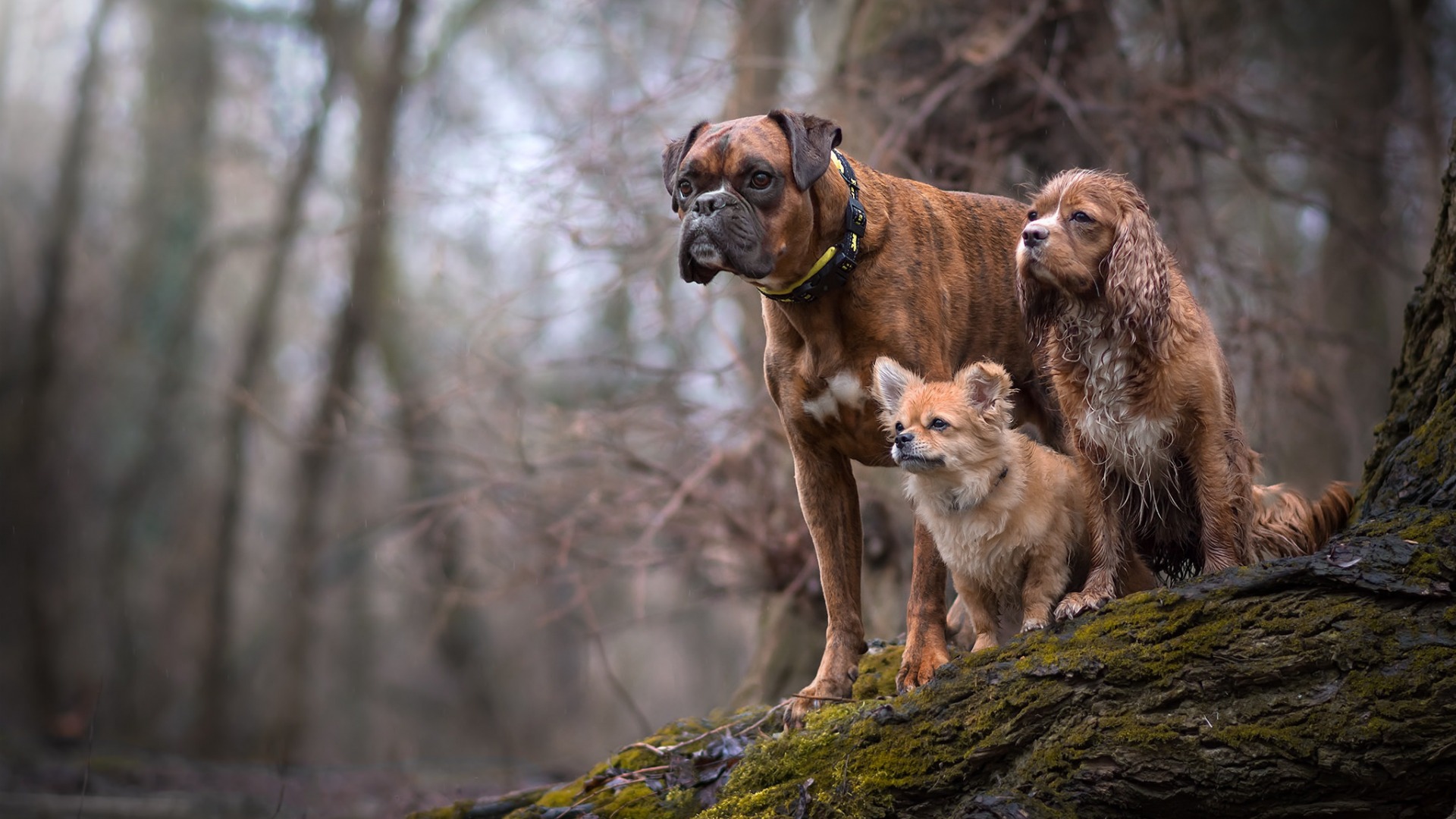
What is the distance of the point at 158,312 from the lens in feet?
69.1

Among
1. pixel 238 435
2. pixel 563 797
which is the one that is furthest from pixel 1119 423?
pixel 238 435

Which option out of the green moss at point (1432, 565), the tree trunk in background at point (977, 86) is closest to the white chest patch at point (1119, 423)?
the green moss at point (1432, 565)

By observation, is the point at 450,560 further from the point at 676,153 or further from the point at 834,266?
the point at 834,266

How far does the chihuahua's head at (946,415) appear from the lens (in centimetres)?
445

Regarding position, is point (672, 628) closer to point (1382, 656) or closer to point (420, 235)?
point (420, 235)

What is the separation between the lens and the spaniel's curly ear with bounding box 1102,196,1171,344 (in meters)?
4.18

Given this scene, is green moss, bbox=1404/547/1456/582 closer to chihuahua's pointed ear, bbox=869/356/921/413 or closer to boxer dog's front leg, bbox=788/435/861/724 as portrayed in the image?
chihuahua's pointed ear, bbox=869/356/921/413

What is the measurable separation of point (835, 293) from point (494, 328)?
6.27 metres

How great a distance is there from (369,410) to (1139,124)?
21.2 ft

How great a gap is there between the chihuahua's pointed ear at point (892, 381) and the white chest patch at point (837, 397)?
19 centimetres

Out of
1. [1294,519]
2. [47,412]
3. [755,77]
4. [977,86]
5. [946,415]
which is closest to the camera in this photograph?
[946,415]

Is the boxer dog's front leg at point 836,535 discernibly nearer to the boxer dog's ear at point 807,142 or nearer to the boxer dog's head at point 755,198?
the boxer dog's head at point 755,198

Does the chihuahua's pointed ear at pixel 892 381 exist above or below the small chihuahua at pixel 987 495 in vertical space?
above

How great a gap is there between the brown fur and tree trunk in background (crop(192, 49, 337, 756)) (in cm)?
1715
